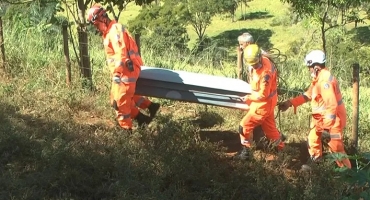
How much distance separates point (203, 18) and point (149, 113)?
52888mm

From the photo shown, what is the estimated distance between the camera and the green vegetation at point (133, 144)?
16.4ft

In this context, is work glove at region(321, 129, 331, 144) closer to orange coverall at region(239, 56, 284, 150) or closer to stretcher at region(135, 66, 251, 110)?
orange coverall at region(239, 56, 284, 150)

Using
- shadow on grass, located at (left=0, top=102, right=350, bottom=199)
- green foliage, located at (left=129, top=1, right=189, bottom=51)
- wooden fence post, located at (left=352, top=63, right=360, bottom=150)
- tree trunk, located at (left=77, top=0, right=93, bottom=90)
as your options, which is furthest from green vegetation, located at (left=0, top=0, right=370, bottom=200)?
green foliage, located at (left=129, top=1, right=189, bottom=51)

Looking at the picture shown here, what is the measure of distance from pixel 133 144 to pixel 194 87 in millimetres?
994

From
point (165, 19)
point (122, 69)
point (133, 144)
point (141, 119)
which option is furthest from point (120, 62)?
point (165, 19)

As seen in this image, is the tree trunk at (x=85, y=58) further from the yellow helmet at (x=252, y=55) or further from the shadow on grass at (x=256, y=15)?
the shadow on grass at (x=256, y=15)

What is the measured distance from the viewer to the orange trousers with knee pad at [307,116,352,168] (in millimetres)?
5445

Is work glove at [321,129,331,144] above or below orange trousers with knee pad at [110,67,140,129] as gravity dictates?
below

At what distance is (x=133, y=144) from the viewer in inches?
226

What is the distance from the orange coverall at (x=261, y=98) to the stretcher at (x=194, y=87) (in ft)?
0.68

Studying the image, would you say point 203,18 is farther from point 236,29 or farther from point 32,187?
point 32,187

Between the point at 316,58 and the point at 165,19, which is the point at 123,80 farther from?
the point at 165,19

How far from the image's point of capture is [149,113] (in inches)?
277

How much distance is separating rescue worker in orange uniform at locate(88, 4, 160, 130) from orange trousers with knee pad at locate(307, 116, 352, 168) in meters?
2.11
